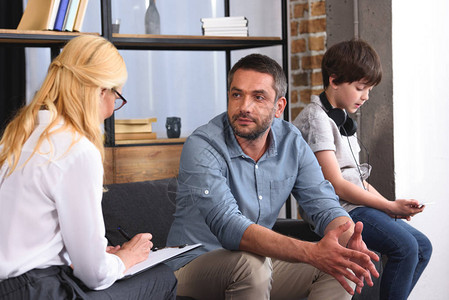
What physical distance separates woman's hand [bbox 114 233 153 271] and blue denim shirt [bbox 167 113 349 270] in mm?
252

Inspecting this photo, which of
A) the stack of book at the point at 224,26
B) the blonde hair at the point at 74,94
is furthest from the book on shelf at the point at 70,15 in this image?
the blonde hair at the point at 74,94

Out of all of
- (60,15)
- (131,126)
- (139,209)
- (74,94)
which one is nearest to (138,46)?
(131,126)

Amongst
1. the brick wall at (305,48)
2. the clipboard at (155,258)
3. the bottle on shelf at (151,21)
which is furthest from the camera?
the brick wall at (305,48)

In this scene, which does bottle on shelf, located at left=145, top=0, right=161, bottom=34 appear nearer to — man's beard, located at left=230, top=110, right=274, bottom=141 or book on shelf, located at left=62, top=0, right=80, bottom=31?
book on shelf, located at left=62, top=0, right=80, bottom=31

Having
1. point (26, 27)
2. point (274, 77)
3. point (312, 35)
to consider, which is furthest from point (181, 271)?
point (312, 35)

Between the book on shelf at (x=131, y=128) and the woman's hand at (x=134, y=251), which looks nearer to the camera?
the woman's hand at (x=134, y=251)

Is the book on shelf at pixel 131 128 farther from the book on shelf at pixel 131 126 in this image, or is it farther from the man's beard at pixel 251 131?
the man's beard at pixel 251 131

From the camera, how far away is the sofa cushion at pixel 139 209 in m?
2.18

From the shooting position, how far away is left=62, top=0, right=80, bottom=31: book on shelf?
2.62 m

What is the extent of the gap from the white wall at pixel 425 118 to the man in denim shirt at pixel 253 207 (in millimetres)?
766

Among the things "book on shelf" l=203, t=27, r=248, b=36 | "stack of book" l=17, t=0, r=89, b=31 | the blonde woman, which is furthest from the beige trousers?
"book on shelf" l=203, t=27, r=248, b=36

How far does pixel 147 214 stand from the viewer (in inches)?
89.4

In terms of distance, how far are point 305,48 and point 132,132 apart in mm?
1090

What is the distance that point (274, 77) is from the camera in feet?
6.71
